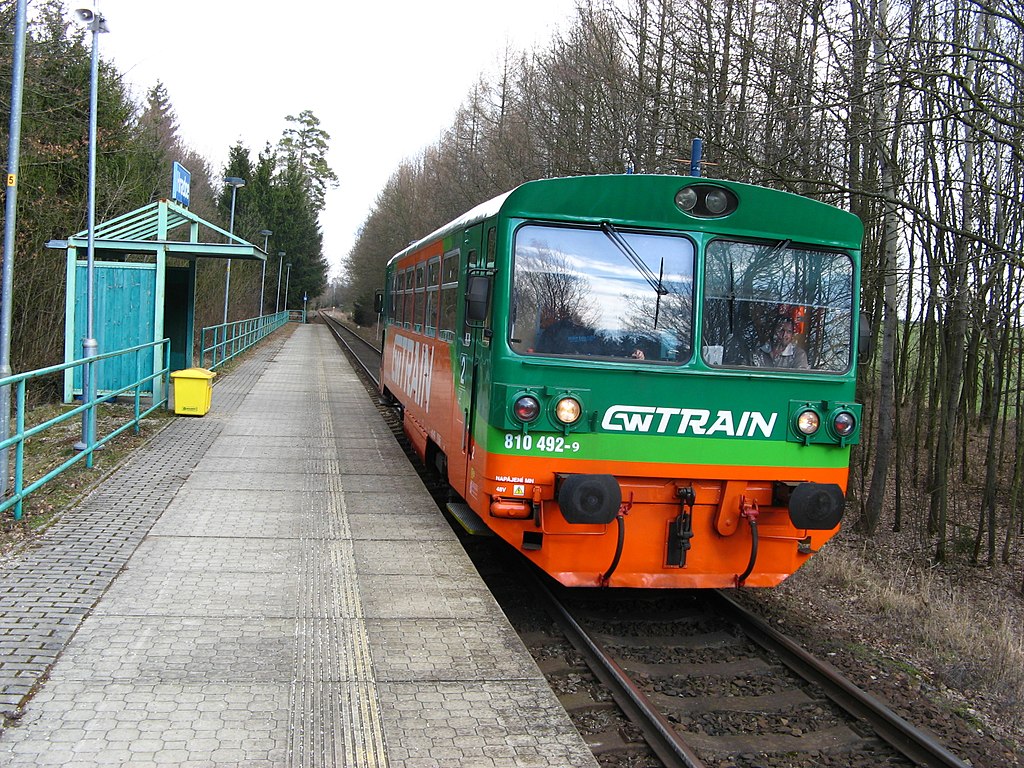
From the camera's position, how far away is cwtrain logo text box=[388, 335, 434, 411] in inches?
387

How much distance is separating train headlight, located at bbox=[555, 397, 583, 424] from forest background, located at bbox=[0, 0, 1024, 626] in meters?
3.35

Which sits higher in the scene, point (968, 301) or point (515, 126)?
point (515, 126)

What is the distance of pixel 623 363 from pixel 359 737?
3085mm

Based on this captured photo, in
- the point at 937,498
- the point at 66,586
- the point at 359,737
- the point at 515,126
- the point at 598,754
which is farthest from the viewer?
the point at 515,126

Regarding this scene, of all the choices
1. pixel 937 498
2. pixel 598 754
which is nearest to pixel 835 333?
pixel 598 754

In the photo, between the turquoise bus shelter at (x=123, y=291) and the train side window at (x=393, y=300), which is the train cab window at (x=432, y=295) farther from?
the turquoise bus shelter at (x=123, y=291)

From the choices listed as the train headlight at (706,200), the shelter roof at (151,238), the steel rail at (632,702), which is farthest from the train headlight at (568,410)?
the shelter roof at (151,238)

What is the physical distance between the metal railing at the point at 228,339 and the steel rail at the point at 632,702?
15.0 metres

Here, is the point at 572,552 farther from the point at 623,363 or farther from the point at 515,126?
the point at 515,126

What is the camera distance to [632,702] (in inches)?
194

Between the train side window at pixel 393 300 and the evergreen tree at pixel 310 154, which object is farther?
the evergreen tree at pixel 310 154

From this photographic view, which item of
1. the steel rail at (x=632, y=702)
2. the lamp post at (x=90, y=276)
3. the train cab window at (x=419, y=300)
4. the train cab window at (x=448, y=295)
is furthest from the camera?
the train cab window at (x=419, y=300)

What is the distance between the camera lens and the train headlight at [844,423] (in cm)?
641

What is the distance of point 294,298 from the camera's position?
76500 mm
